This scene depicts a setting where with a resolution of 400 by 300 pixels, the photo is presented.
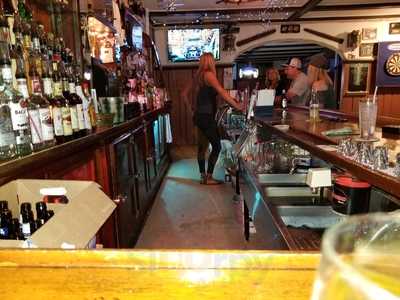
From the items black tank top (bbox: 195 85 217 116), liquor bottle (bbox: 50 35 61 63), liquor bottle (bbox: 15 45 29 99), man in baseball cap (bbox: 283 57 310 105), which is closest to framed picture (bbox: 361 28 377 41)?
man in baseball cap (bbox: 283 57 310 105)

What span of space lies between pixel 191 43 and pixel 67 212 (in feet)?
21.9

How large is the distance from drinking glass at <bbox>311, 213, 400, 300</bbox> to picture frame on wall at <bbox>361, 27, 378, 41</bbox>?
7.61 m

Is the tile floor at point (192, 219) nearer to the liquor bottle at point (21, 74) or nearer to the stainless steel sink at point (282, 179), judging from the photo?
the stainless steel sink at point (282, 179)

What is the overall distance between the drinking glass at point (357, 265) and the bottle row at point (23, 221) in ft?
2.68

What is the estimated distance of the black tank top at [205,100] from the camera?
433cm

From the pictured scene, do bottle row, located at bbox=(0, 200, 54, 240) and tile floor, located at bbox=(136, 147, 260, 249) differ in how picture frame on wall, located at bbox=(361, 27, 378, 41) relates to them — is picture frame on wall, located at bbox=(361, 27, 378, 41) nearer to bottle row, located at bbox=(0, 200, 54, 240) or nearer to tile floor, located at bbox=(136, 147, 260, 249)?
tile floor, located at bbox=(136, 147, 260, 249)

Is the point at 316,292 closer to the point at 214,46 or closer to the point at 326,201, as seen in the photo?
the point at 326,201

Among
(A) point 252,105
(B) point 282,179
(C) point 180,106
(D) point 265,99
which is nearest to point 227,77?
(C) point 180,106

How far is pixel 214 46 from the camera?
700 centimetres

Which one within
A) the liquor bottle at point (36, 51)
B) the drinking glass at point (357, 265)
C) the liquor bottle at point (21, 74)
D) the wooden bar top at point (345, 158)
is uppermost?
the liquor bottle at point (36, 51)

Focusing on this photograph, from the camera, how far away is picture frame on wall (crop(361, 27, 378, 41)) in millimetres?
6820

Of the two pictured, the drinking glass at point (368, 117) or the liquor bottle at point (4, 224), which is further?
the drinking glass at point (368, 117)

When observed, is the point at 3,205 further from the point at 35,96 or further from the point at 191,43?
the point at 191,43

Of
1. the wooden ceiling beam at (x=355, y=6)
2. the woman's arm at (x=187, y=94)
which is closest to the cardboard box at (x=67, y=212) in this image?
the woman's arm at (x=187, y=94)
